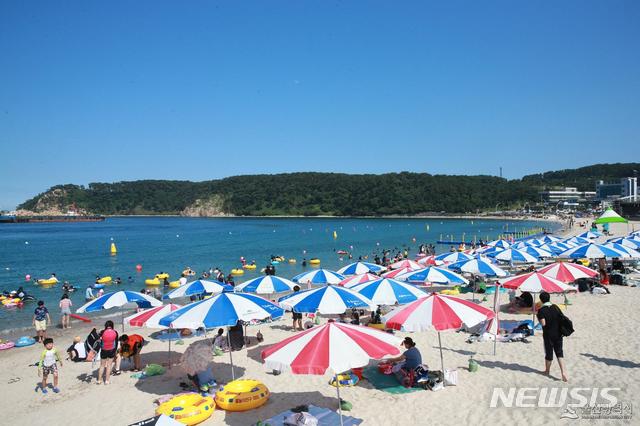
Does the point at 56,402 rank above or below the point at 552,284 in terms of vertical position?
below

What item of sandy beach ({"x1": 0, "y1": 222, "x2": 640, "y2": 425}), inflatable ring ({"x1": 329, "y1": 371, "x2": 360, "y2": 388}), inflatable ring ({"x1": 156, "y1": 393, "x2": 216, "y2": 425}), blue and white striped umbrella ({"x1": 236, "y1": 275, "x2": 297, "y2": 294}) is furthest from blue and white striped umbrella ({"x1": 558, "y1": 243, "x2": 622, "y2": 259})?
inflatable ring ({"x1": 156, "y1": 393, "x2": 216, "y2": 425})

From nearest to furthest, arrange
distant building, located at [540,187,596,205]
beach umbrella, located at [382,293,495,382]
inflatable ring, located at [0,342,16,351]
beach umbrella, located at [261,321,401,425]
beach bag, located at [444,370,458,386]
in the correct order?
beach umbrella, located at [261,321,401,425] < beach umbrella, located at [382,293,495,382] < beach bag, located at [444,370,458,386] < inflatable ring, located at [0,342,16,351] < distant building, located at [540,187,596,205]

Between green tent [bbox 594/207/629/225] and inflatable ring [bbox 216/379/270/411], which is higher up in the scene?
green tent [bbox 594/207/629/225]

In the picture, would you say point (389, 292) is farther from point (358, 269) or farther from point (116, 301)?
point (116, 301)

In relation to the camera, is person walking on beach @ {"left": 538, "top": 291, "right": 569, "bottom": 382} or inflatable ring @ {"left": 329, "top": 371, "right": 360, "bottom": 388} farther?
inflatable ring @ {"left": 329, "top": 371, "right": 360, "bottom": 388}

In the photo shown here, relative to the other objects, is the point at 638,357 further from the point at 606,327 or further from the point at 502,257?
the point at 502,257

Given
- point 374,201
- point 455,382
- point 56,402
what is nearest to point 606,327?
point 455,382

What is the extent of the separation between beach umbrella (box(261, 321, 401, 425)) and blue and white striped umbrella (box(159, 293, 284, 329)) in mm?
2246

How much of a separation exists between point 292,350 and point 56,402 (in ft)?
20.8

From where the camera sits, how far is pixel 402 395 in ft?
28.7

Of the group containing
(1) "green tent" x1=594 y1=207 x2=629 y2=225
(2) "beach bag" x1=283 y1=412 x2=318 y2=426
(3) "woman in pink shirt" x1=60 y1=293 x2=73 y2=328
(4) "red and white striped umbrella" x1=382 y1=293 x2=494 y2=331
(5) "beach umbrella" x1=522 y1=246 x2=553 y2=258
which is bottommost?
(3) "woman in pink shirt" x1=60 y1=293 x2=73 y2=328

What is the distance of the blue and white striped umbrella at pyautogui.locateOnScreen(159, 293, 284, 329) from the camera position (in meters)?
9.02

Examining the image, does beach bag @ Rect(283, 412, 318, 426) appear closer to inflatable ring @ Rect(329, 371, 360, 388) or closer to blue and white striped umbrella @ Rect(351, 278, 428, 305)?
inflatable ring @ Rect(329, 371, 360, 388)

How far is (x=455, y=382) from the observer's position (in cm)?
910
